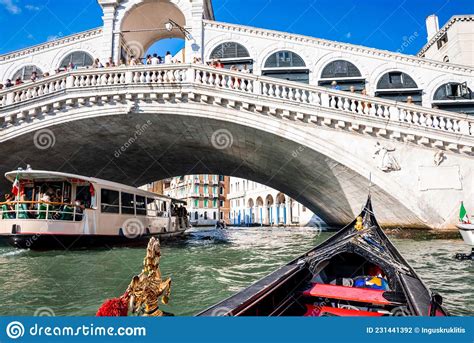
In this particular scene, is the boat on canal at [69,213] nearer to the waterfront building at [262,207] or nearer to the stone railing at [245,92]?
the stone railing at [245,92]

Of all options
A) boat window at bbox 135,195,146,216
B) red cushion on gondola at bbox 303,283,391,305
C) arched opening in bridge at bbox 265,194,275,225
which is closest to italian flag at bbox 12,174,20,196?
boat window at bbox 135,195,146,216

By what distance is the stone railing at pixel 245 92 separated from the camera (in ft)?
30.9

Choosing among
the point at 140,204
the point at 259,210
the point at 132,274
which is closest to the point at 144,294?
the point at 132,274

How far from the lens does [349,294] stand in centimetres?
318

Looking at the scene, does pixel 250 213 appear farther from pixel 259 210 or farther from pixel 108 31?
pixel 108 31

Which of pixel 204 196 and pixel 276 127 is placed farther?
pixel 204 196

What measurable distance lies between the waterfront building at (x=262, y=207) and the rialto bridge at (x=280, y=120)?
15.9 m

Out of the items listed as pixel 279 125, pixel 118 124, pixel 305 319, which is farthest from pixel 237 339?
pixel 118 124

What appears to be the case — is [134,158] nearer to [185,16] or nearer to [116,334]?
[185,16]

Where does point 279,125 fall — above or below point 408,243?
above

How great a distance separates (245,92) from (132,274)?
6.26 meters

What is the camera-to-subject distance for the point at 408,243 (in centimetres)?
933

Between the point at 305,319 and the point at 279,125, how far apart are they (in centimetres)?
789

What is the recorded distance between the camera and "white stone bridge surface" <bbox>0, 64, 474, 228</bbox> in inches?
373
